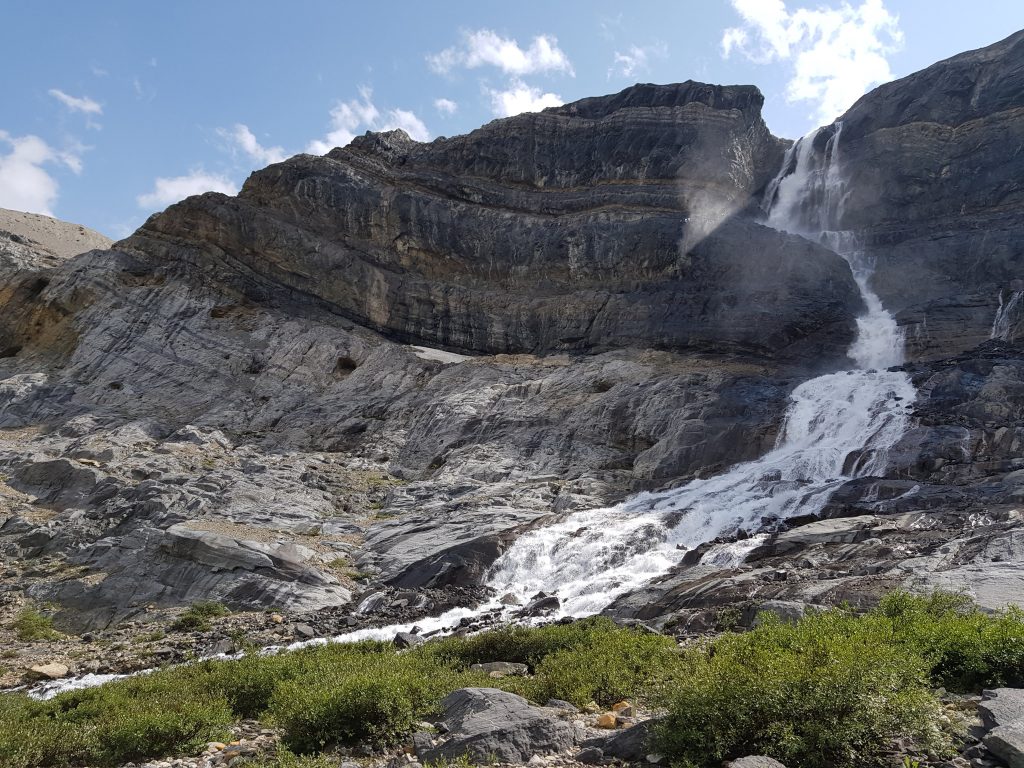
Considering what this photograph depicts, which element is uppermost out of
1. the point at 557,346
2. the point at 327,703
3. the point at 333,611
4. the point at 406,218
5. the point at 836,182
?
the point at 836,182

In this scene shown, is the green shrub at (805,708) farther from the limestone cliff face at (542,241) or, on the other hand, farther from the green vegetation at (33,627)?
the limestone cliff face at (542,241)

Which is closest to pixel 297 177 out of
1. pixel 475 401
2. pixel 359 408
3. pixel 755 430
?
pixel 359 408

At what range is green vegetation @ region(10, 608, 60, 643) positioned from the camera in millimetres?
22312

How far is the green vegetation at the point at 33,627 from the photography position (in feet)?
73.2

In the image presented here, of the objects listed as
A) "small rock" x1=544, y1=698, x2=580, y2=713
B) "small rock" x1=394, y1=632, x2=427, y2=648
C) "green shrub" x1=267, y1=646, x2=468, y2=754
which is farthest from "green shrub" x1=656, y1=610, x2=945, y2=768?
"small rock" x1=394, y1=632, x2=427, y2=648

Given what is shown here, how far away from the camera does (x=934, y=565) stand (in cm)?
1770

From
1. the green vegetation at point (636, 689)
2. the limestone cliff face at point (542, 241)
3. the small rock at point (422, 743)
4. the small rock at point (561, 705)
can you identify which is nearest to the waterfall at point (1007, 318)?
the limestone cliff face at point (542, 241)

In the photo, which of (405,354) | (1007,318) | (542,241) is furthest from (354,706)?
(542,241)

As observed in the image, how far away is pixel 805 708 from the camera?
6.90 meters

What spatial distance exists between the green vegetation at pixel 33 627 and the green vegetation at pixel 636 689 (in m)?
8.86

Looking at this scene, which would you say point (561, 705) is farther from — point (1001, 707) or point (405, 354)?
point (405, 354)

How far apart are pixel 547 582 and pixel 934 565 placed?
12953 mm

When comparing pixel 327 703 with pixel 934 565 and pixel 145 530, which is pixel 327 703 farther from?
pixel 145 530

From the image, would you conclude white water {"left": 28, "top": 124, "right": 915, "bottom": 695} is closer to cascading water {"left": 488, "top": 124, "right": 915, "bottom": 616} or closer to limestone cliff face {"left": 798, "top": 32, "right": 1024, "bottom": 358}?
cascading water {"left": 488, "top": 124, "right": 915, "bottom": 616}
